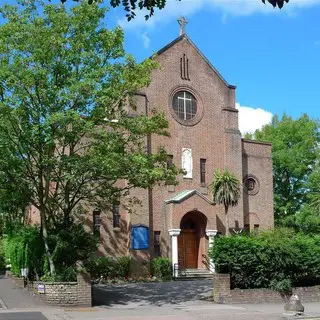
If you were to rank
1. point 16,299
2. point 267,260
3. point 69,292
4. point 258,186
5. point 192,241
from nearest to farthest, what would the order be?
1. point 69,292
2. point 16,299
3. point 267,260
4. point 192,241
5. point 258,186

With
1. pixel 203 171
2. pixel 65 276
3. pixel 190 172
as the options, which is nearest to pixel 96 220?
pixel 190 172

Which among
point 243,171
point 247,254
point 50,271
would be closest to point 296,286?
point 247,254

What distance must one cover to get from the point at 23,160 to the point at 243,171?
21935mm

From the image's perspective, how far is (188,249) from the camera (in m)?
35.0

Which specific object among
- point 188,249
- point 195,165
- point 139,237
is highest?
point 195,165

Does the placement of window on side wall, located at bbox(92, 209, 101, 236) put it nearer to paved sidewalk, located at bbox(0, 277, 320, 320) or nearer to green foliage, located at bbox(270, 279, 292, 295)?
paved sidewalk, located at bbox(0, 277, 320, 320)

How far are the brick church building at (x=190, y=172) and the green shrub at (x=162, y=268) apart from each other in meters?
0.59

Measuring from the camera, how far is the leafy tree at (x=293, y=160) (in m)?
48.5

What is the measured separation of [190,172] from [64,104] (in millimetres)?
17805

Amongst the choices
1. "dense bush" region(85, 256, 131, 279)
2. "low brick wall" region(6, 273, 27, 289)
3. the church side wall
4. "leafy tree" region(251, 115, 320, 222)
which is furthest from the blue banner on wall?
"leafy tree" region(251, 115, 320, 222)

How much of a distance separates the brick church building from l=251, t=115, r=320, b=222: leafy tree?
31.9ft

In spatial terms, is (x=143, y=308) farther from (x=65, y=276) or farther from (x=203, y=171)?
(x=203, y=171)

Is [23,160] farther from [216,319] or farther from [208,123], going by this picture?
[208,123]

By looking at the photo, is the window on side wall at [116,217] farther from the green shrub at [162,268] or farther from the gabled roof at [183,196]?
the gabled roof at [183,196]
